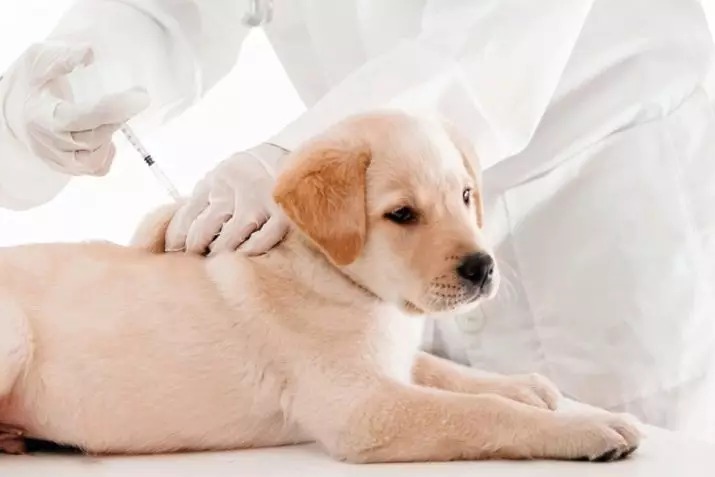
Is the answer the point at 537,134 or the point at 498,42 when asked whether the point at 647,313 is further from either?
the point at 498,42

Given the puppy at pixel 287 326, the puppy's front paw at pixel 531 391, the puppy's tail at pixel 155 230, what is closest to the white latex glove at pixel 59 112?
the puppy's tail at pixel 155 230

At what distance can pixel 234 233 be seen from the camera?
2.57 ft

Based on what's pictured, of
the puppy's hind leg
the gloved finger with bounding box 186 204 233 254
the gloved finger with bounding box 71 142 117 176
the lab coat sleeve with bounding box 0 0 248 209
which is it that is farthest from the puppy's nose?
the lab coat sleeve with bounding box 0 0 248 209

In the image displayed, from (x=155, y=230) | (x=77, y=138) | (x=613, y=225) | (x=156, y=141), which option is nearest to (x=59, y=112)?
(x=77, y=138)

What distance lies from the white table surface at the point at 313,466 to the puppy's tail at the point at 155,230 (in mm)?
216

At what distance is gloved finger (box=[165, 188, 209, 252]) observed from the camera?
0.82m

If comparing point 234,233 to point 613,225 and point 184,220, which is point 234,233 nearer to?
point 184,220

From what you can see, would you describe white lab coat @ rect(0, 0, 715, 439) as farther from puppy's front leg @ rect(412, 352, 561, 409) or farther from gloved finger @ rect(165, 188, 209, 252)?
gloved finger @ rect(165, 188, 209, 252)

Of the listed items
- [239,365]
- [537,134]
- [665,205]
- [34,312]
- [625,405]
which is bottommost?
[625,405]

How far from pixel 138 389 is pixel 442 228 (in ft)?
0.89

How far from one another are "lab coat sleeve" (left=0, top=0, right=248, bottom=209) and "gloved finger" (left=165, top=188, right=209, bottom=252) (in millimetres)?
338

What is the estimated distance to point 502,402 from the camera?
66cm

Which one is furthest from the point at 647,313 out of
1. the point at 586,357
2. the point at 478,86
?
the point at 478,86

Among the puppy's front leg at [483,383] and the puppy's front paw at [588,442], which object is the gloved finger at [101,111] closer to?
the puppy's front leg at [483,383]
